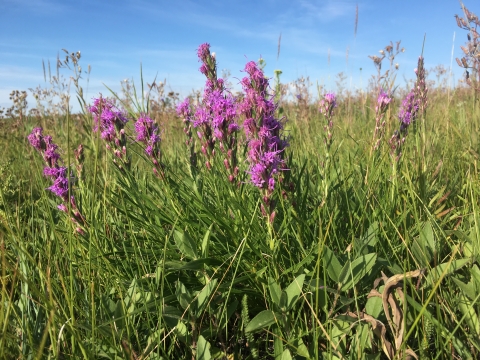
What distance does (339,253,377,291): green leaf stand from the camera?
115 centimetres

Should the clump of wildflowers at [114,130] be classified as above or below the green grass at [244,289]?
above

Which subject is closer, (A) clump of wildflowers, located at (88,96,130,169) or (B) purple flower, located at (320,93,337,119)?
(A) clump of wildflowers, located at (88,96,130,169)

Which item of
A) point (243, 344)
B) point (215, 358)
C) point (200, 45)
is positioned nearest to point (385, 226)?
point (243, 344)

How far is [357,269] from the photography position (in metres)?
1.18

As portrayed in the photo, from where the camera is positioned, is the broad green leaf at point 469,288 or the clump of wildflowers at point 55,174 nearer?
the broad green leaf at point 469,288

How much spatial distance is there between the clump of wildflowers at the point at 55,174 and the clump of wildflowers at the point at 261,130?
866mm

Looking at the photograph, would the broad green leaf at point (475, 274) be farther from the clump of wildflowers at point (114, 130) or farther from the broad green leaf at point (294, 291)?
the clump of wildflowers at point (114, 130)

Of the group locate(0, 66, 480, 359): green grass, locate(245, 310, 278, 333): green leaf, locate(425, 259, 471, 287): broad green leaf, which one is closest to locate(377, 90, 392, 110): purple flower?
locate(0, 66, 480, 359): green grass

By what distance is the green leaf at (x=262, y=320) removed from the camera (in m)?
1.07

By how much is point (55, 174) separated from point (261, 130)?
1036 mm

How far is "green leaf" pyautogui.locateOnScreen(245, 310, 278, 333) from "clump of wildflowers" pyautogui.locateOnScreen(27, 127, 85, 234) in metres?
0.95

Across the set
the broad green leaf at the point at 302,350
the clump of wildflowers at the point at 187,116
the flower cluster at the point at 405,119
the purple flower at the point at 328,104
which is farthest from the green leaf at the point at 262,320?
the purple flower at the point at 328,104

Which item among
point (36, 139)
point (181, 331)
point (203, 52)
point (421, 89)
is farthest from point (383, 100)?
point (36, 139)

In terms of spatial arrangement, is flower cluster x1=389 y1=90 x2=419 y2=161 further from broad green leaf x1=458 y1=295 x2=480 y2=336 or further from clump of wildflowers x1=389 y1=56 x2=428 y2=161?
broad green leaf x1=458 y1=295 x2=480 y2=336
